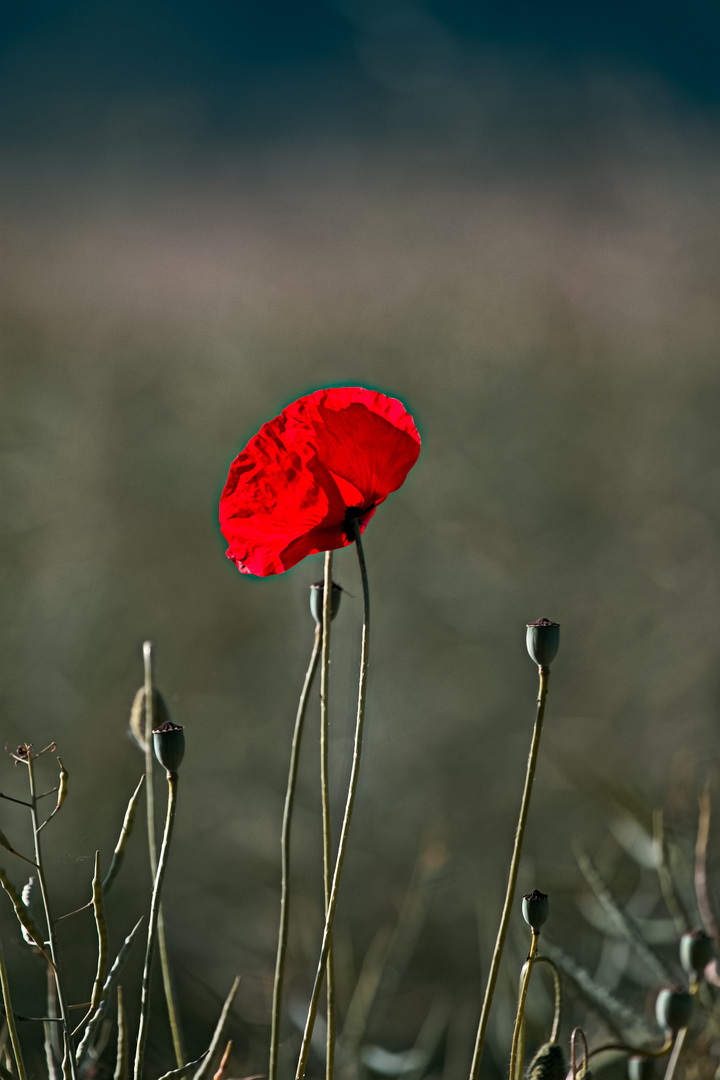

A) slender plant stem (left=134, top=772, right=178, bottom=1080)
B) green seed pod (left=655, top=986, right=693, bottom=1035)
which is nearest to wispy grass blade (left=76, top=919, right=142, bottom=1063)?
slender plant stem (left=134, top=772, right=178, bottom=1080)

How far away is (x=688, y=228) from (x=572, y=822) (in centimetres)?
62

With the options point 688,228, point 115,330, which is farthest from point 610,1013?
point 688,228

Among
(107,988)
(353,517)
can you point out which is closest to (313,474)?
(353,517)

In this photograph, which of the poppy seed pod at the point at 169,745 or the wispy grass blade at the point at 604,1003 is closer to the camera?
the poppy seed pod at the point at 169,745

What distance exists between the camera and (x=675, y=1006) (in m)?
0.25

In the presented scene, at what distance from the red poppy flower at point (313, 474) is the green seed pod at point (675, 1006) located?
0.13 metres

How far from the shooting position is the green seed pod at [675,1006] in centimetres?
25

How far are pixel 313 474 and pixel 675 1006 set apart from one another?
5.8 inches

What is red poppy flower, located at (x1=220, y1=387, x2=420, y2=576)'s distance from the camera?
26 centimetres

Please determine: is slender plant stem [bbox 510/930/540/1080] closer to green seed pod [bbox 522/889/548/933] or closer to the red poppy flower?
green seed pod [bbox 522/889/548/933]

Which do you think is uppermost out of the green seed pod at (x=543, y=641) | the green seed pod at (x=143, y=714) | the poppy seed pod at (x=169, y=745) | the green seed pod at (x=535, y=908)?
the green seed pod at (x=543, y=641)

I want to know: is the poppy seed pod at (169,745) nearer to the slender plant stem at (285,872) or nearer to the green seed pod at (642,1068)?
the slender plant stem at (285,872)

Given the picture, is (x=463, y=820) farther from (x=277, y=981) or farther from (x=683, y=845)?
(x=277, y=981)

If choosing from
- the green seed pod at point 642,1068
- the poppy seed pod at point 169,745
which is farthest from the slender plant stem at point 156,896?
the green seed pod at point 642,1068
